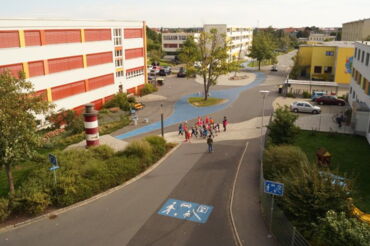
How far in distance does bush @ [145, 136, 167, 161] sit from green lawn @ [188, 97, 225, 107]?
1931cm

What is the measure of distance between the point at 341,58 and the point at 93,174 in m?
48.2

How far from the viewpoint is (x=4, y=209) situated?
14.4 metres

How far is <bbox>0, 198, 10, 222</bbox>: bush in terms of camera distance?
14256 millimetres

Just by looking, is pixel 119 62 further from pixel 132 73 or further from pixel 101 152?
pixel 101 152

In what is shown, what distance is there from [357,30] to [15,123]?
92.0 metres

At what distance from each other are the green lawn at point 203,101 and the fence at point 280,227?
27977 millimetres

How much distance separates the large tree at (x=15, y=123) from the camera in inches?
567

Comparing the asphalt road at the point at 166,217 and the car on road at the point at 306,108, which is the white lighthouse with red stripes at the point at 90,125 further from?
the car on road at the point at 306,108

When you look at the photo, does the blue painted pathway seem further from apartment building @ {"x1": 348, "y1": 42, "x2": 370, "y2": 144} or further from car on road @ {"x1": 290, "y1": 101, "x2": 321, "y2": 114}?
apartment building @ {"x1": 348, "y1": 42, "x2": 370, "y2": 144}

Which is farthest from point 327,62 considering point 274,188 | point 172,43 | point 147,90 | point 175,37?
point 172,43

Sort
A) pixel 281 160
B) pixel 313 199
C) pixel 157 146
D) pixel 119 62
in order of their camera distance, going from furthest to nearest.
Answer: pixel 119 62 → pixel 157 146 → pixel 281 160 → pixel 313 199

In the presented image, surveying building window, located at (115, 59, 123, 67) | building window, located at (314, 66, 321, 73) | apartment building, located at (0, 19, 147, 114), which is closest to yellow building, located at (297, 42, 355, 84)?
building window, located at (314, 66, 321, 73)

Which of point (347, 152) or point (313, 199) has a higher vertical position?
point (313, 199)

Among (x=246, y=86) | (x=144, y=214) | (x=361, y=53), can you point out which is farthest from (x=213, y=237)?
(x=246, y=86)
